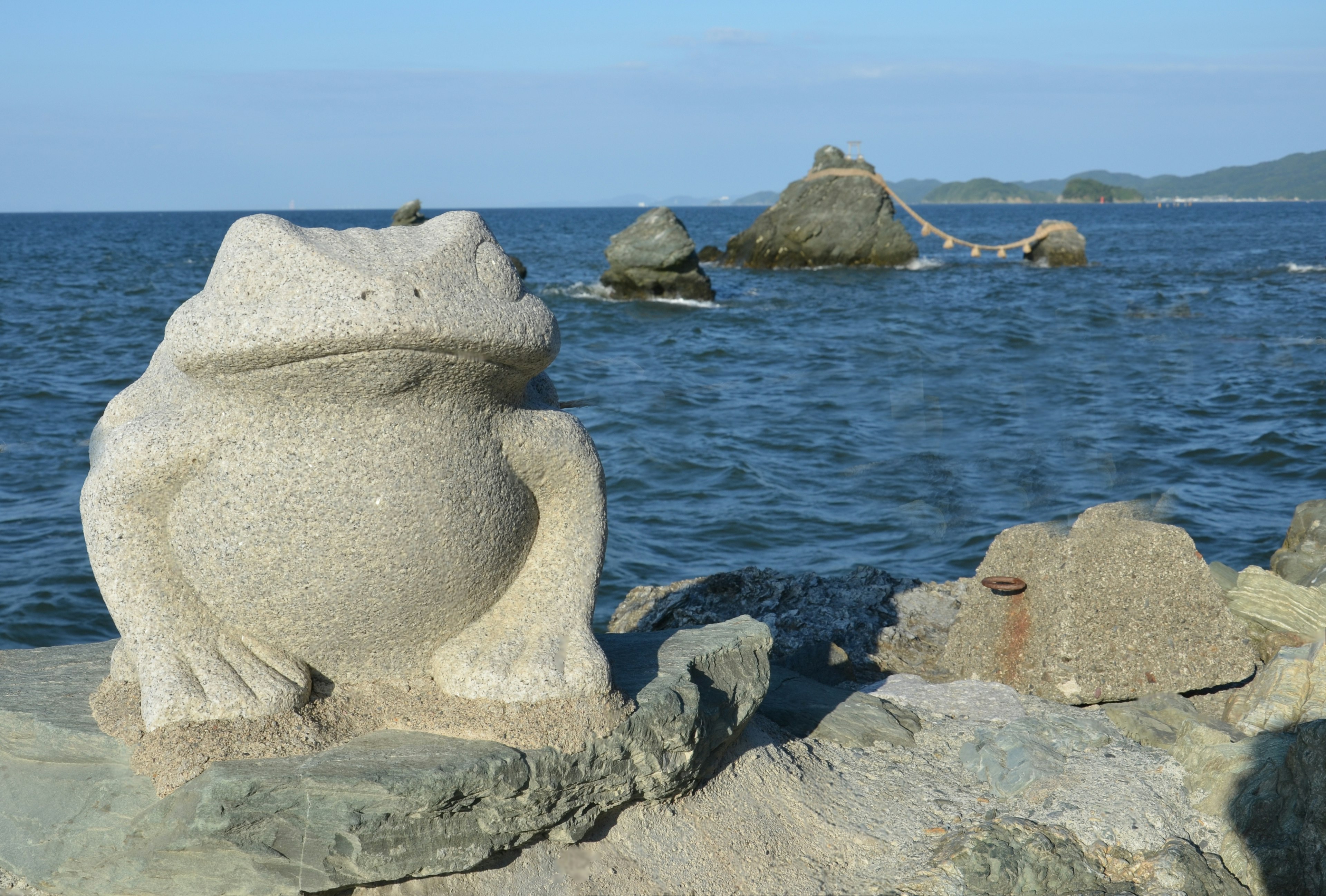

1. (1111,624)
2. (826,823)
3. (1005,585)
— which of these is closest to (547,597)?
(826,823)

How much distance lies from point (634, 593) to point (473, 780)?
406 cm

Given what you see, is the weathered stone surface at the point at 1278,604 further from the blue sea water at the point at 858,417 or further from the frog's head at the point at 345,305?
the frog's head at the point at 345,305

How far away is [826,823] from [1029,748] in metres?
0.90

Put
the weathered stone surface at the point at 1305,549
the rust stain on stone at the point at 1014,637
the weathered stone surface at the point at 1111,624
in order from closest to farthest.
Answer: the weathered stone surface at the point at 1111,624
the rust stain on stone at the point at 1014,637
the weathered stone surface at the point at 1305,549

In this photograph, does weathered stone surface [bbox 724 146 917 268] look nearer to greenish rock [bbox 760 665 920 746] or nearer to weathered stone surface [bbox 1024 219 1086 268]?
weathered stone surface [bbox 1024 219 1086 268]

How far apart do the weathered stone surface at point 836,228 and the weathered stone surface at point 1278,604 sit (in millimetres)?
31654

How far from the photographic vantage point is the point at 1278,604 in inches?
215

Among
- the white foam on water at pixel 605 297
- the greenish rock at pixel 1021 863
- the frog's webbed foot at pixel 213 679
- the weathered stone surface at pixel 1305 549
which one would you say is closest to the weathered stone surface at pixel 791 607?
the greenish rock at pixel 1021 863

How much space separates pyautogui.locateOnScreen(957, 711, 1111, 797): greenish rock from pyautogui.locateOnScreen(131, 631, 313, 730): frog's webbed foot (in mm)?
2270

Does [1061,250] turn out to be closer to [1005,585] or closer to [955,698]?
[1005,585]

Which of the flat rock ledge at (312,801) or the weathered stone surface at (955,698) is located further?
the weathered stone surface at (955,698)

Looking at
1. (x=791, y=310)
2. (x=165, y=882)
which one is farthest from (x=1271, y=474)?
(x=791, y=310)

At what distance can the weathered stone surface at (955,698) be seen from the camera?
13.6ft

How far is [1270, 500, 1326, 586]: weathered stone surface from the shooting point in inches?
263
